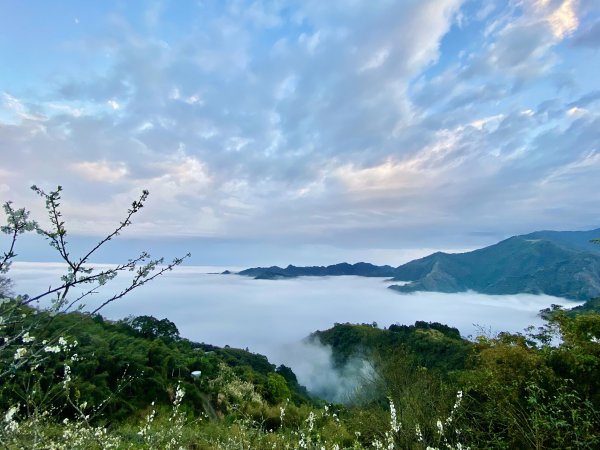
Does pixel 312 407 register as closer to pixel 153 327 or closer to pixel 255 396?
pixel 255 396

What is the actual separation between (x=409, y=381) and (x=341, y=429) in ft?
10.1

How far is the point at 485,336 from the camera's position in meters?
13.9

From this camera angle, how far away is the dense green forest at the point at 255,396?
243cm

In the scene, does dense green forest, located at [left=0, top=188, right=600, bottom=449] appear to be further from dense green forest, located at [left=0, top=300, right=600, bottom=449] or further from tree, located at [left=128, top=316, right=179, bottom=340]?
tree, located at [left=128, top=316, right=179, bottom=340]

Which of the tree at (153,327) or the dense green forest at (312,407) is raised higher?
the dense green forest at (312,407)

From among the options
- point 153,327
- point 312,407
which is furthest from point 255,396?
point 153,327

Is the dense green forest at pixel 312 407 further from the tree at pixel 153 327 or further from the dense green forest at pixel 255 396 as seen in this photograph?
the tree at pixel 153 327

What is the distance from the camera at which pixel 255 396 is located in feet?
75.9

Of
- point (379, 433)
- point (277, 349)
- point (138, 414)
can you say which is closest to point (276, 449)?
point (379, 433)

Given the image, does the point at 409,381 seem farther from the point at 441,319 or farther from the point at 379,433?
the point at 441,319

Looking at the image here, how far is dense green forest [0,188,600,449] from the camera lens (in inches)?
95.7

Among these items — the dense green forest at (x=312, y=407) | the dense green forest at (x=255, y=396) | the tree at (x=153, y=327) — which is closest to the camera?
the dense green forest at (x=255, y=396)

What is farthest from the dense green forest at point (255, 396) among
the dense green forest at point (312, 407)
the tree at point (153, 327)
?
the tree at point (153, 327)

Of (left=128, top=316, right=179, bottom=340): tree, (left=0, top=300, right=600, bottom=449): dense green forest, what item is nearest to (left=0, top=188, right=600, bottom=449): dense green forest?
(left=0, top=300, right=600, bottom=449): dense green forest
